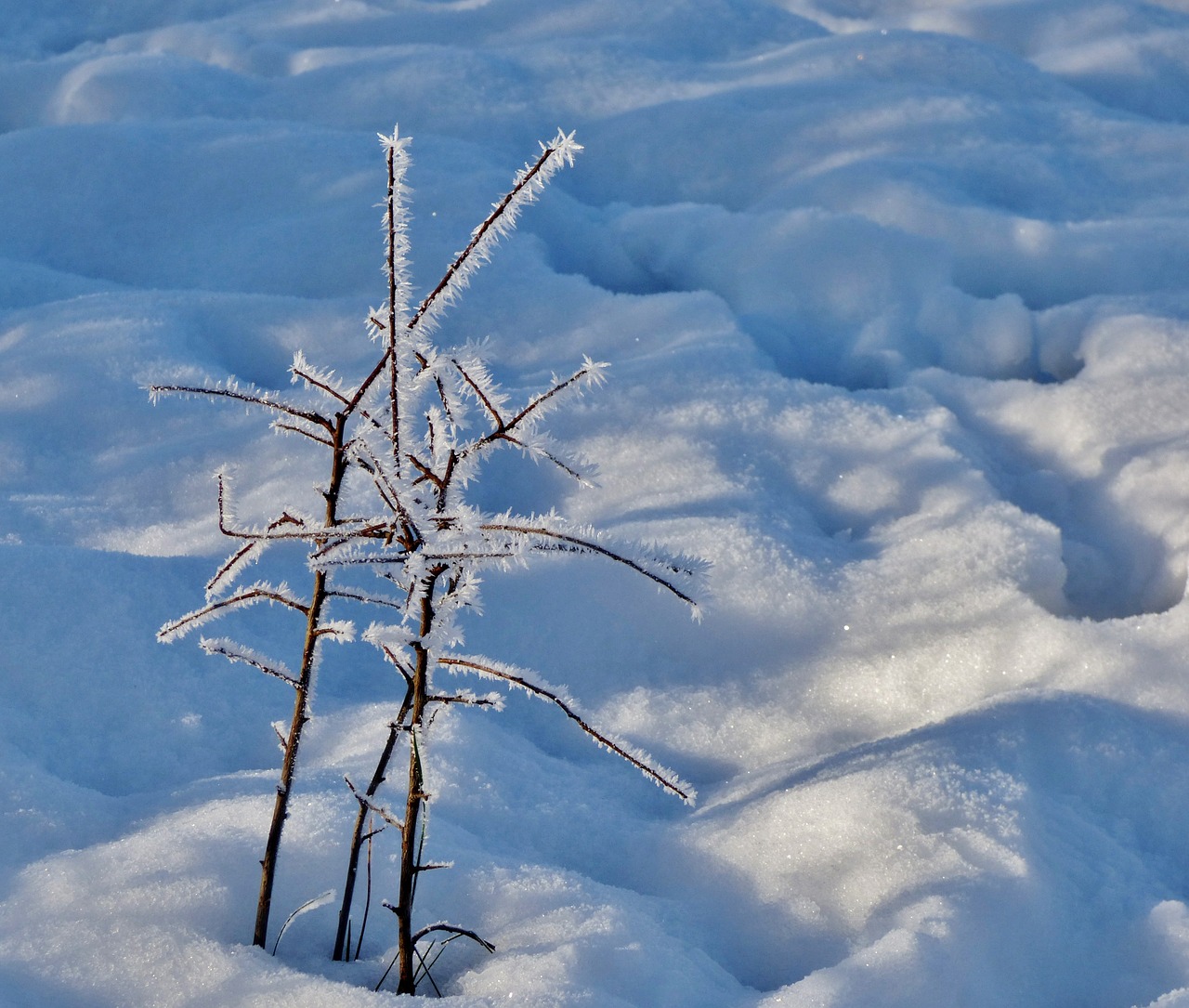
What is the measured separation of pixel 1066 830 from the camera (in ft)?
5.72

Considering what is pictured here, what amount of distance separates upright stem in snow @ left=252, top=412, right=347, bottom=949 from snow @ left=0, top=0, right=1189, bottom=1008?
0.09m

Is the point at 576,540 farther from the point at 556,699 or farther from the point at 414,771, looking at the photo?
the point at 414,771

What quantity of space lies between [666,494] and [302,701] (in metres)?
1.56

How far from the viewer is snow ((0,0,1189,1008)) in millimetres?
1541

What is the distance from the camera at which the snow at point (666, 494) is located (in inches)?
60.7

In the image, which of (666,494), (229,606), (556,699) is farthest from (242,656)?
(666,494)

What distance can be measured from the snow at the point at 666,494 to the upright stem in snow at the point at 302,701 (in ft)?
0.29

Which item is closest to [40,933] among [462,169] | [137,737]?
[137,737]

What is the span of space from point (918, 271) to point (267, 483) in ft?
8.08

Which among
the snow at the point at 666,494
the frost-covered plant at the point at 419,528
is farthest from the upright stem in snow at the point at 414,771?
the snow at the point at 666,494

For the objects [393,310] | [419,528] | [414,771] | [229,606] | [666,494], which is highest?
[393,310]

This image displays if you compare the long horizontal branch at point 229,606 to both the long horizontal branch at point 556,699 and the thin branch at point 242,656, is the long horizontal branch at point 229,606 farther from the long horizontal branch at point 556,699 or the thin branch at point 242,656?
the long horizontal branch at point 556,699

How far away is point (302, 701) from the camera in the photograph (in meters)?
1.30

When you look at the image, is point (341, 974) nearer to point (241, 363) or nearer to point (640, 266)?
point (241, 363)
